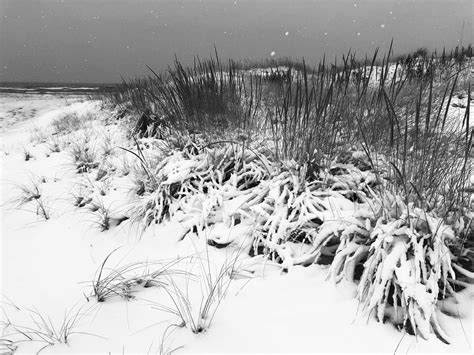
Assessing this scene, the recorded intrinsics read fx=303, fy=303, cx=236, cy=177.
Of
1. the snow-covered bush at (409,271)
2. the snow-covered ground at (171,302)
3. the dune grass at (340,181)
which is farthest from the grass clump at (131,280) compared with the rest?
the snow-covered bush at (409,271)

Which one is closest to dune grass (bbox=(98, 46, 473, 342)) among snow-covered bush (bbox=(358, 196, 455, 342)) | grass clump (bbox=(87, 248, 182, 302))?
snow-covered bush (bbox=(358, 196, 455, 342))

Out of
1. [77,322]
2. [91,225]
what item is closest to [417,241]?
[77,322]

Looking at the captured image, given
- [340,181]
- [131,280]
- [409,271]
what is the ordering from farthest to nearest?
[340,181] → [131,280] → [409,271]

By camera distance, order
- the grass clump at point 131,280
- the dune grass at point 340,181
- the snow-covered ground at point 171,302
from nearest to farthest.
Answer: the snow-covered ground at point 171,302 → the dune grass at point 340,181 → the grass clump at point 131,280

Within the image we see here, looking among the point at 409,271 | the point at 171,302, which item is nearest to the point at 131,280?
the point at 171,302

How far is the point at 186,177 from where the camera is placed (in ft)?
8.05

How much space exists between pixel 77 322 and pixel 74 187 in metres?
2.21

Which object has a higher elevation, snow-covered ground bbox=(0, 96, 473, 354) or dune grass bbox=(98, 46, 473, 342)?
dune grass bbox=(98, 46, 473, 342)

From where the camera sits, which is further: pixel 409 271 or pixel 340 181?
pixel 340 181

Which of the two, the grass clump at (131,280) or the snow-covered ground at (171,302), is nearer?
the snow-covered ground at (171,302)

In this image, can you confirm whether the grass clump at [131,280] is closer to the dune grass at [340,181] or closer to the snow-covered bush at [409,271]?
the dune grass at [340,181]

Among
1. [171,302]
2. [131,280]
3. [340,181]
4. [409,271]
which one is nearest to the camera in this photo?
[409,271]

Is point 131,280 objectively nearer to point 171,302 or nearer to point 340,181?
point 171,302

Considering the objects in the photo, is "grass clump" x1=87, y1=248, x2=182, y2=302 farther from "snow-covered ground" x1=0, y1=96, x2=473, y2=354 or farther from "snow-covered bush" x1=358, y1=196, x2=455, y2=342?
"snow-covered bush" x1=358, y1=196, x2=455, y2=342
